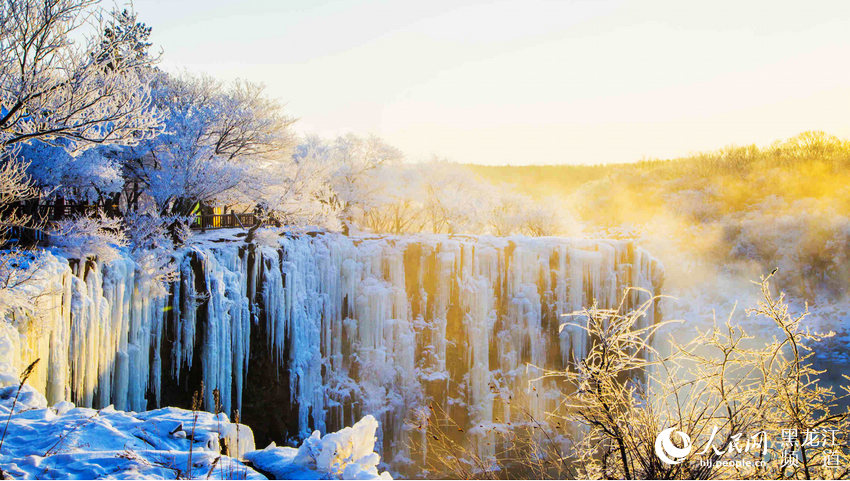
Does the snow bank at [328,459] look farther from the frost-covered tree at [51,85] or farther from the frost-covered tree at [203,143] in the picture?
the frost-covered tree at [203,143]

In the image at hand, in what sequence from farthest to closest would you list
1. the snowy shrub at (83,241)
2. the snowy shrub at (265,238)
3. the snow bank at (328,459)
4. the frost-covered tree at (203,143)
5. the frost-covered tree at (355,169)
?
the frost-covered tree at (355,169) → the snowy shrub at (265,238) → the frost-covered tree at (203,143) → the snowy shrub at (83,241) → the snow bank at (328,459)

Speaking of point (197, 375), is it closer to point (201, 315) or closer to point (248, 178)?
point (201, 315)

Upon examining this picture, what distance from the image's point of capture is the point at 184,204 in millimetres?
11492

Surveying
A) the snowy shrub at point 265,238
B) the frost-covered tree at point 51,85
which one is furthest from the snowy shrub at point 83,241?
the snowy shrub at point 265,238

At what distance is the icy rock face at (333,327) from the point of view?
7195 millimetres

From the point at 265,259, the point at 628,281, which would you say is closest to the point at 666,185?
the point at 628,281

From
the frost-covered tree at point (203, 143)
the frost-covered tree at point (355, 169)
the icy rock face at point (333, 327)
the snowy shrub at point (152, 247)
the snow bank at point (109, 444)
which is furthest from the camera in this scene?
the frost-covered tree at point (355, 169)

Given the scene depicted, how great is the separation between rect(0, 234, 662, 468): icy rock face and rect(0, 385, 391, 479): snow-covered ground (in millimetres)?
2226

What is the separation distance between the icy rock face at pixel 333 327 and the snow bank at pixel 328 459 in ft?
12.8

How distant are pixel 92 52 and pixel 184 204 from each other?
6.48 meters

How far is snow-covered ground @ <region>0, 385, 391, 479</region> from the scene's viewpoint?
3.10 metres

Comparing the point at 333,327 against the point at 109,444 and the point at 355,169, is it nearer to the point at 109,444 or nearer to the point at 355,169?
the point at 355,169

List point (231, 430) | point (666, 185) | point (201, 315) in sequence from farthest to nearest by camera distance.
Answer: point (666, 185)
point (201, 315)
point (231, 430)

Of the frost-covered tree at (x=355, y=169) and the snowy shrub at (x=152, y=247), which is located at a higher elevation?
the frost-covered tree at (x=355, y=169)
